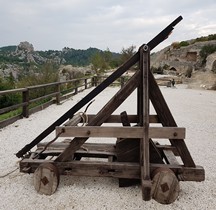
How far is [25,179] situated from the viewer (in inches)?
118

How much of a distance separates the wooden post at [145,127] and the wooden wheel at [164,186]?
115mm

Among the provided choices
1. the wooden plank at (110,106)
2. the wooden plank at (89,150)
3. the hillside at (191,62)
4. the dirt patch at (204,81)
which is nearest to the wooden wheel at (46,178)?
the wooden plank at (110,106)

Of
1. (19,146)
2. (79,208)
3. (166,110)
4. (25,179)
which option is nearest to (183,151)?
(166,110)

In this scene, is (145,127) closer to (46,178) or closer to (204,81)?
(46,178)

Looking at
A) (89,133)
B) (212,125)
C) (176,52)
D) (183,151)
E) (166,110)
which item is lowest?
(212,125)

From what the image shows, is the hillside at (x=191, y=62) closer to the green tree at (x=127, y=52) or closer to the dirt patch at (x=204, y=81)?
the dirt patch at (x=204, y=81)

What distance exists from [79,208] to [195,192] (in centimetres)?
139

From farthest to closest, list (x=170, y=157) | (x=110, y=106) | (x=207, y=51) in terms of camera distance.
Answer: (x=207, y=51), (x=170, y=157), (x=110, y=106)

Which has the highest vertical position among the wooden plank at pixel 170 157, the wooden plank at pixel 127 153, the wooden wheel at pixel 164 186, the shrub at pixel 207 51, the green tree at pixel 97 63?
the shrub at pixel 207 51

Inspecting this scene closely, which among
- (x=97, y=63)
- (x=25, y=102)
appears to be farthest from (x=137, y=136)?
(x=97, y=63)

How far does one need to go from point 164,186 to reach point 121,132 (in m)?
0.73

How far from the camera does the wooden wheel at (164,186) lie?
240 cm

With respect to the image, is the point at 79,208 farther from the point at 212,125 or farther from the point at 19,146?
the point at 212,125

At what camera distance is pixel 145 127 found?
2436 mm
